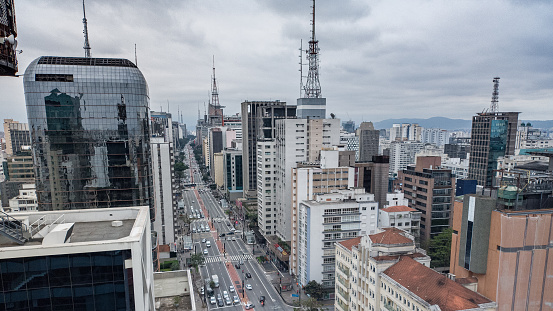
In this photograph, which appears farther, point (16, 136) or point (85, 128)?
point (16, 136)

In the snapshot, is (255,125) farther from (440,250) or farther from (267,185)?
(440,250)

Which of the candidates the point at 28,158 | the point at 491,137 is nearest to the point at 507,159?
the point at 491,137

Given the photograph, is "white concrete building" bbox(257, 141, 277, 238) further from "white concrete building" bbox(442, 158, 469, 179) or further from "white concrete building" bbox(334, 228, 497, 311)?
"white concrete building" bbox(442, 158, 469, 179)

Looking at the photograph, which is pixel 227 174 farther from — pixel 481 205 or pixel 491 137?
pixel 481 205

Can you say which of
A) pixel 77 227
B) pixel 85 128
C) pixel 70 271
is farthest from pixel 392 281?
pixel 85 128

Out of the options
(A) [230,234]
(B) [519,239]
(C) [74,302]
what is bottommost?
(A) [230,234]

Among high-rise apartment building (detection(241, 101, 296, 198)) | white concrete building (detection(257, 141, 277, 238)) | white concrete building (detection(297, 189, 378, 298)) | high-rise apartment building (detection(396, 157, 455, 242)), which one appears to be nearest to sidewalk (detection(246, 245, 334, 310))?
white concrete building (detection(297, 189, 378, 298))
